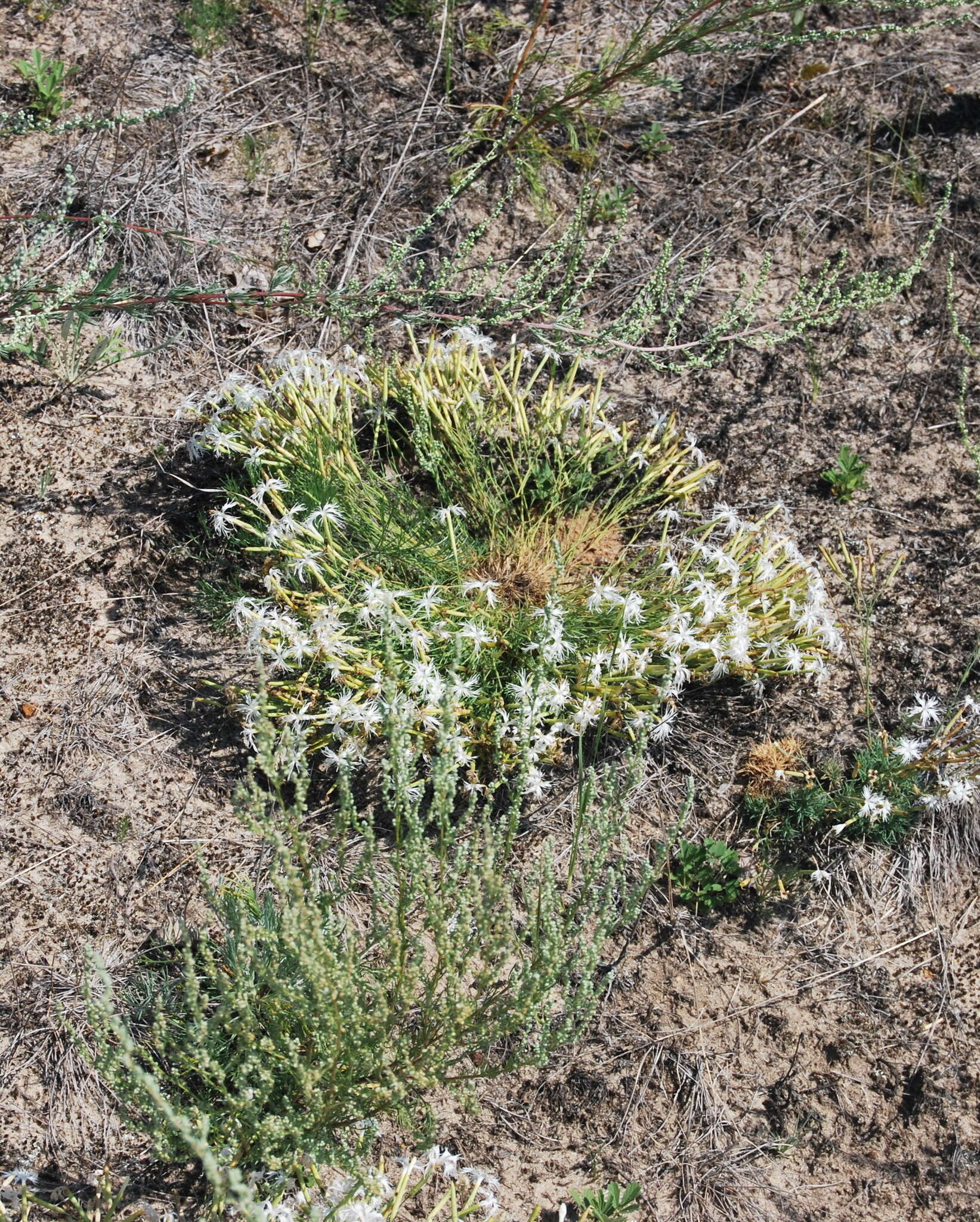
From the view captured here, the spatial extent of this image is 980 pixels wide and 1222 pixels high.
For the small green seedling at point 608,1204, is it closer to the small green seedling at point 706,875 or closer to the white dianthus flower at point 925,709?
the small green seedling at point 706,875

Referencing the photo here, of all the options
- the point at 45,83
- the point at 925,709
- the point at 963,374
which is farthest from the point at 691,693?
the point at 45,83

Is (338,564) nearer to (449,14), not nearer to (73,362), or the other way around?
(73,362)

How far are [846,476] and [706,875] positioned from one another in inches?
58.6

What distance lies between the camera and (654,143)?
436 centimetres

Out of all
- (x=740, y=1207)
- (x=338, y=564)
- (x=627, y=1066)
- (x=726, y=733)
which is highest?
(x=338, y=564)

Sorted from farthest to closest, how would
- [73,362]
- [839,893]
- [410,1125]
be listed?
[73,362] → [839,893] → [410,1125]

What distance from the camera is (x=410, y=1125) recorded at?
220 cm

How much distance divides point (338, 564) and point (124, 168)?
75.6 inches

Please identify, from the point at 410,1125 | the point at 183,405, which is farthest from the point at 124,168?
the point at 410,1125

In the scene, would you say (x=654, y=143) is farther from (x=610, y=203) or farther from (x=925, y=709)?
(x=925, y=709)

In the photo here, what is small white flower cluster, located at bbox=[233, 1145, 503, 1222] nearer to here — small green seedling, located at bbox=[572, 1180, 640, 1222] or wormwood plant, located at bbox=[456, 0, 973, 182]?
small green seedling, located at bbox=[572, 1180, 640, 1222]

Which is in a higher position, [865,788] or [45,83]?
[45,83]

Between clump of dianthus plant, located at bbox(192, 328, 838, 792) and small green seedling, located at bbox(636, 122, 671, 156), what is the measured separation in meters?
1.22

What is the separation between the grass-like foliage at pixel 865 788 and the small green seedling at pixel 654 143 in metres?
2.53
